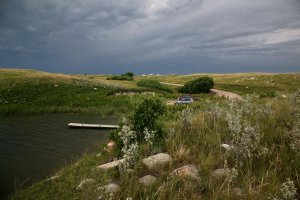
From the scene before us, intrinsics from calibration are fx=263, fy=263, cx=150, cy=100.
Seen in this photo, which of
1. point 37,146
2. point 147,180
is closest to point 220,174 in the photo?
point 147,180

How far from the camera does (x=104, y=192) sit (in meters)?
6.81

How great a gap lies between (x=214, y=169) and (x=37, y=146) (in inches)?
594

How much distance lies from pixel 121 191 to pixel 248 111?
751 cm

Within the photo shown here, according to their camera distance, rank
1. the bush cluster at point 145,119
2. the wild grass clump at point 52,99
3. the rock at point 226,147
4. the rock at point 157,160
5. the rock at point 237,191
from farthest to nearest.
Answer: the wild grass clump at point 52,99
the bush cluster at point 145,119
the rock at point 226,147
the rock at point 157,160
the rock at point 237,191

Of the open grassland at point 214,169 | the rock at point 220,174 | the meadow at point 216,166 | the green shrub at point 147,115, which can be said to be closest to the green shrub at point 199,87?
the meadow at point 216,166

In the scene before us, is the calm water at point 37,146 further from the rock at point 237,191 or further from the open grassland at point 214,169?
the rock at point 237,191

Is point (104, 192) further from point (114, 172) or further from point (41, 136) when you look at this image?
point (41, 136)

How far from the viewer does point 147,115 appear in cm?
1203

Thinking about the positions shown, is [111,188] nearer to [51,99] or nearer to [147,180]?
[147,180]

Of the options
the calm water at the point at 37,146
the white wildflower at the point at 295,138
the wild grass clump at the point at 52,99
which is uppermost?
the white wildflower at the point at 295,138

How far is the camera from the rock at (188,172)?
6934mm

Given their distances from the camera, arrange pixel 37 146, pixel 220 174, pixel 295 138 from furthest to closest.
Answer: pixel 37 146, pixel 295 138, pixel 220 174

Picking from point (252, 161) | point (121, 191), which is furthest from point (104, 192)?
point (252, 161)

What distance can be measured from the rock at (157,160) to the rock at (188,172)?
720mm
